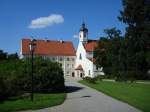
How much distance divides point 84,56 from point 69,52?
1306cm

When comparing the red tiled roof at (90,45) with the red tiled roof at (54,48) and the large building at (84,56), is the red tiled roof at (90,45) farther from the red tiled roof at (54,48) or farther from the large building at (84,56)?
the red tiled roof at (54,48)

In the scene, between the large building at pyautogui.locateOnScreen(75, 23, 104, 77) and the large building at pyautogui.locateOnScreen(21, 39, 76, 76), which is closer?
the large building at pyautogui.locateOnScreen(75, 23, 104, 77)

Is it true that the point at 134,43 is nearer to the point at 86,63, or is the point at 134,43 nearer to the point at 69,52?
the point at 86,63

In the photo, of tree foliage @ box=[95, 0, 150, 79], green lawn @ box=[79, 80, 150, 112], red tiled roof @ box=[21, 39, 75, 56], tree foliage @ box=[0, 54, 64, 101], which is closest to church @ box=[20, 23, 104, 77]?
red tiled roof @ box=[21, 39, 75, 56]

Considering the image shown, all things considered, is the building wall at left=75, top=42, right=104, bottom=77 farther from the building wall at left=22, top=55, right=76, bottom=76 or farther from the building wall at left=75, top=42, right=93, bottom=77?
the building wall at left=22, top=55, right=76, bottom=76

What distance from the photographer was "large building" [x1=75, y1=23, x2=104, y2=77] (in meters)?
90.4

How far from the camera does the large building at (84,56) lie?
90375mm

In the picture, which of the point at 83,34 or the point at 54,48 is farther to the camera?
the point at 54,48

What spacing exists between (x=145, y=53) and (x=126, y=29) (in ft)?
17.8

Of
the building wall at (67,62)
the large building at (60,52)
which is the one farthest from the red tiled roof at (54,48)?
the building wall at (67,62)

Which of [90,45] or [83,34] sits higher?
[83,34]

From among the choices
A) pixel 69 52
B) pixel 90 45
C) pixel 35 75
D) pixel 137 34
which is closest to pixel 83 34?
pixel 90 45

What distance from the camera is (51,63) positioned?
32.2 metres

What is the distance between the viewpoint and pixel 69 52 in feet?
354
